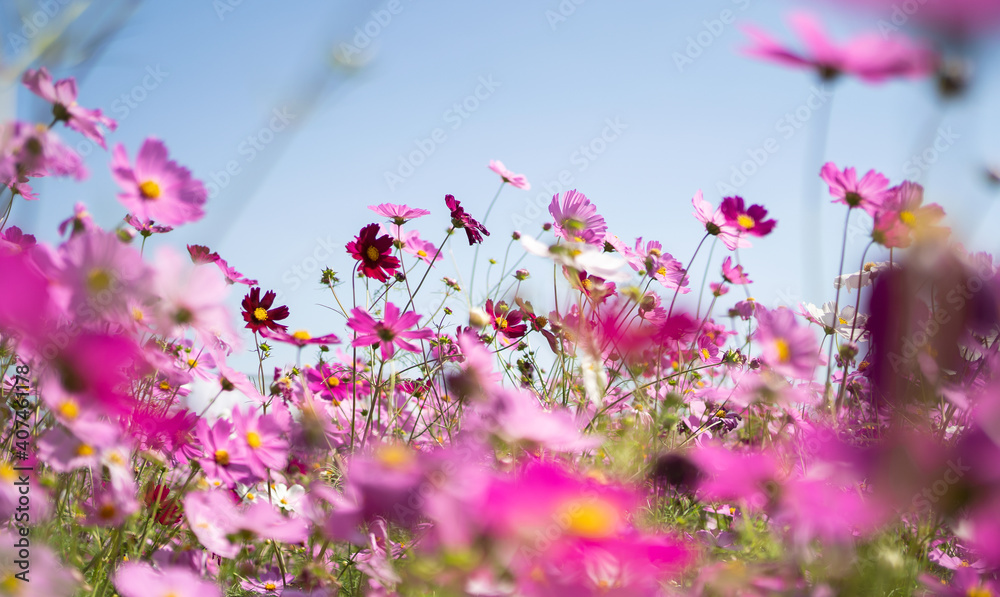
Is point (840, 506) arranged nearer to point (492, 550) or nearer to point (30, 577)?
point (492, 550)

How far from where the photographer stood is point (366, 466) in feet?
1.49

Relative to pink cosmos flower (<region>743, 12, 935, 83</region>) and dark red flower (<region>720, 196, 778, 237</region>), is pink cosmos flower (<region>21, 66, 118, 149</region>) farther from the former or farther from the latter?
dark red flower (<region>720, 196, 778, 237</region>)

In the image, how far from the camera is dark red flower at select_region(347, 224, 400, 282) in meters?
1.17


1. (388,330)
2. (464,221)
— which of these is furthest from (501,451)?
(464,221)

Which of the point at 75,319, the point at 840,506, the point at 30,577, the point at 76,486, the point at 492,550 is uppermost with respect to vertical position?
the point at 840,506

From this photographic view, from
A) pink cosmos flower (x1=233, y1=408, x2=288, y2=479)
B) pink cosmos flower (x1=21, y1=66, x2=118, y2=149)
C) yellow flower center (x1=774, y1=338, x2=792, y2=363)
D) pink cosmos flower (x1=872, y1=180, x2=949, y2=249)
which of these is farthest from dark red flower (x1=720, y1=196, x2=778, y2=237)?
pink cosmos flower (x1=21, y1=66, x2=118, y2=149)

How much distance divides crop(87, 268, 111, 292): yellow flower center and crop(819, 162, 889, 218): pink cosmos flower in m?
0.82

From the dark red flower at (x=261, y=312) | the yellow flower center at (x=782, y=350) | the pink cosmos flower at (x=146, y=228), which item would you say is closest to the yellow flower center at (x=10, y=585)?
the dark red flower at (x=261, y=312)

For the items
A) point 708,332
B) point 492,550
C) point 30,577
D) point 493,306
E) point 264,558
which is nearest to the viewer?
point 492,550

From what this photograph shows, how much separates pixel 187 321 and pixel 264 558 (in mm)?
888

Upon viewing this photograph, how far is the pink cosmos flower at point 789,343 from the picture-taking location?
0.62 metres

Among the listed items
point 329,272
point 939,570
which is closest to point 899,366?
point 939,570

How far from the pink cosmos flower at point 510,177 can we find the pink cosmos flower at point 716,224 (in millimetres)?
499

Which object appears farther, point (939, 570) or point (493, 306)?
point (493, 306)
